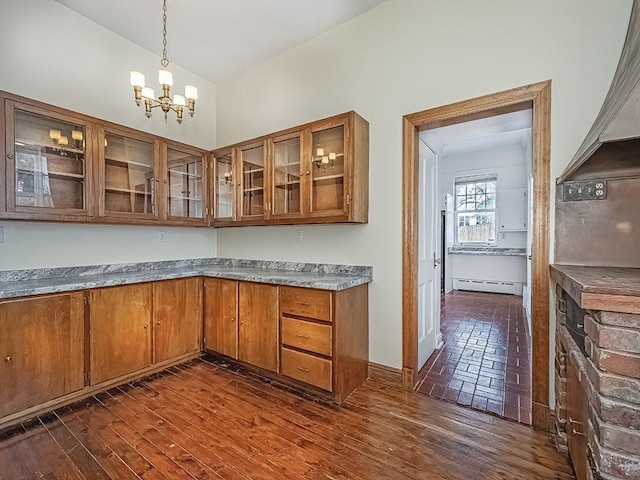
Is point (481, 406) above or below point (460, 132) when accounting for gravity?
below

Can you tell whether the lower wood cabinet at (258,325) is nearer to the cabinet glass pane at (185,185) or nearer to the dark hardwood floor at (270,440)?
the dark hardwood floor at (270,440)

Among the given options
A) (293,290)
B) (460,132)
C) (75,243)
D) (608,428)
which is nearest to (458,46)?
(460,132)

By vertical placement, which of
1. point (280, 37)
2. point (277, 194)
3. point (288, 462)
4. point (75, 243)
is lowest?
point (288, 462)

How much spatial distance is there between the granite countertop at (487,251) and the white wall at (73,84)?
5924 millimetres

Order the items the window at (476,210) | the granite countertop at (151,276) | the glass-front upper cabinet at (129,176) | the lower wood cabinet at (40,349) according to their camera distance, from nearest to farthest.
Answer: the lower wood cabinet at (40,349), the granite countertop at (151,276), the glass-front upper cabinet at (129,176), the window at (476,210)

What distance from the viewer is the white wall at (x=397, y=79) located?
189 centimetres

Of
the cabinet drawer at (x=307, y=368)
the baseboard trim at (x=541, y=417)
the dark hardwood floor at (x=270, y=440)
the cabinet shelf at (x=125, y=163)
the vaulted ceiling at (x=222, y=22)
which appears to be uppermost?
the vaulted ceiling at (x=222, y=22)

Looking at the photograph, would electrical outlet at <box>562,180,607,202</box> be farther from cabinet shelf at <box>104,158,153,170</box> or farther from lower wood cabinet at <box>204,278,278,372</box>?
cabinet shelf at <box>104,158,153,170</box>

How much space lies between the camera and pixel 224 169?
3484 mm

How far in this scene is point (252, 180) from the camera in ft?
10.5

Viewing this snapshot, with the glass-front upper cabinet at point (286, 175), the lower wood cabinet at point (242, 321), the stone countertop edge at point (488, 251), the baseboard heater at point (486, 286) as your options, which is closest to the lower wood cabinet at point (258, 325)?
the lower wood cabinet at point (242, 321)

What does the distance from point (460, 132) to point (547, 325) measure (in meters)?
2.16

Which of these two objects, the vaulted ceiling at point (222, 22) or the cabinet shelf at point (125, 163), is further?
the cabinet shelf at point (125, 163)

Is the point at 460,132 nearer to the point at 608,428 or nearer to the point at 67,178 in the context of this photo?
the point at 608,428
